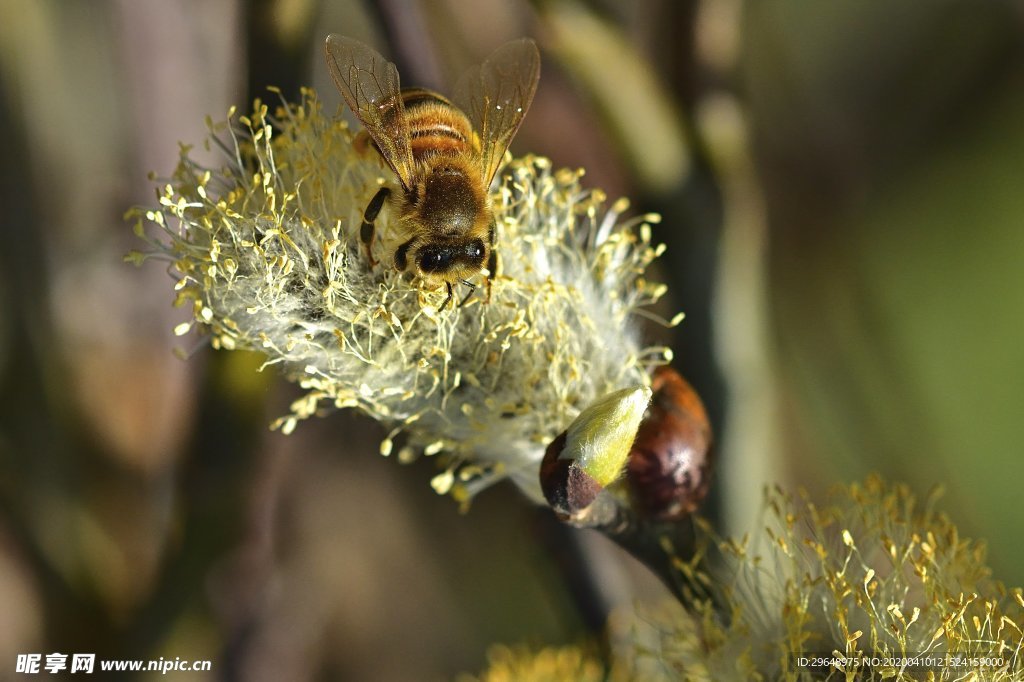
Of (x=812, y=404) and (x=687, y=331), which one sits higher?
(x=687, y=331)

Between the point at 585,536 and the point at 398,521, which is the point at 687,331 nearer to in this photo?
the point at 585,536

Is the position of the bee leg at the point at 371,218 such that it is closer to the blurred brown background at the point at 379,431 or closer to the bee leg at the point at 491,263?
the bee leg at the point at 491,263

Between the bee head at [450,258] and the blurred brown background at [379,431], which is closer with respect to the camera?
the bee head at [450,258]

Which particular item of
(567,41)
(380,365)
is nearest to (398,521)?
(567,41)


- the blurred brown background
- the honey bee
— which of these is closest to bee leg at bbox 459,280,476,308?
the honey bee

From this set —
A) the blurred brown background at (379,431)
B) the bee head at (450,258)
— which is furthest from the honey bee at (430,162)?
the blurred brown background at (379,431)

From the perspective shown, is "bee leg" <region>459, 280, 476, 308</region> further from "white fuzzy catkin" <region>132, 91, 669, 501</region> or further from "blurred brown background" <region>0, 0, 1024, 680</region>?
"blurred brown background" <region>0, 0, 1024, 680</region>
